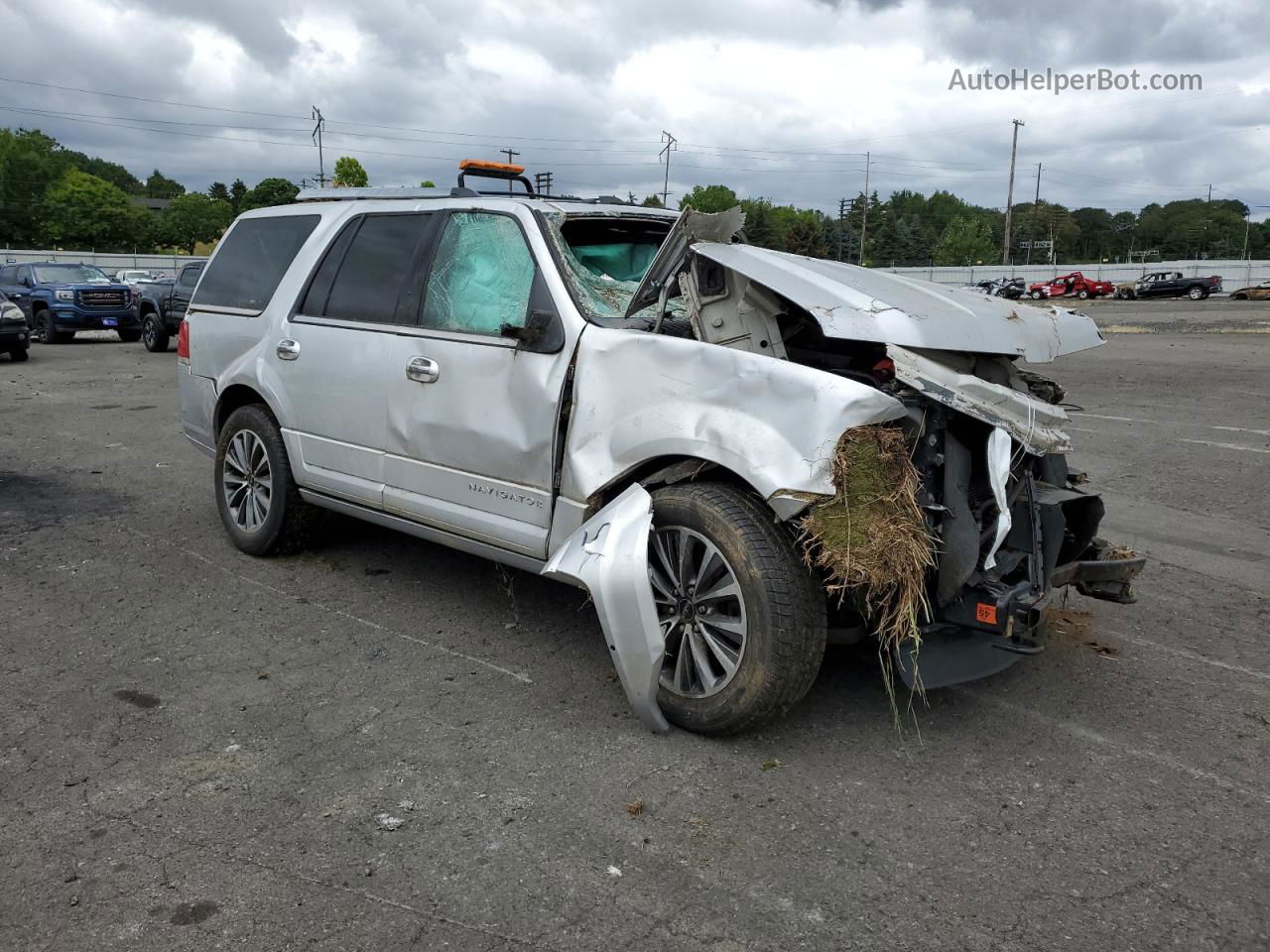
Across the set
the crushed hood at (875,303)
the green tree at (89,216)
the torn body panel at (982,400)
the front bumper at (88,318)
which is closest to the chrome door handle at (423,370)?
the crushed hood at (875,303)

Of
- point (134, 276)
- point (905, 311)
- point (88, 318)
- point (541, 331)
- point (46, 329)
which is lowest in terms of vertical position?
point (46, 329)

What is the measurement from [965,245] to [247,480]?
4646 inches

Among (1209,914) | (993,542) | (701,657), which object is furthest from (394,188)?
(1209,914)

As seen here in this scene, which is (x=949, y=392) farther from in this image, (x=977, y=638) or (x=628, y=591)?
(x=628, y=591)

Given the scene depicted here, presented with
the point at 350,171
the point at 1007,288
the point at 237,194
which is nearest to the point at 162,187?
the point at 237,194

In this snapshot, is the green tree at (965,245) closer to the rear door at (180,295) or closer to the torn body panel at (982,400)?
the rear door at (180,295)

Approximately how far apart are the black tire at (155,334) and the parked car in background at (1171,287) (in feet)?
141

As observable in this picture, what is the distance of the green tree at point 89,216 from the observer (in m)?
99.9

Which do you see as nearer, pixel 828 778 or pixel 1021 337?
pixel 828 778

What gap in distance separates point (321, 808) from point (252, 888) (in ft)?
1.45

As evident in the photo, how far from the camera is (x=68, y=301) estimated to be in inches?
884

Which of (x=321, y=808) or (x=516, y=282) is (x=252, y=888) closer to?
(x=321, y=808)

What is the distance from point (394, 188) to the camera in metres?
5.48

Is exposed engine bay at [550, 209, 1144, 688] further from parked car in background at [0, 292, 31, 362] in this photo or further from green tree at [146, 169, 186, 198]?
green tree at [146, 169, 186, 198]
